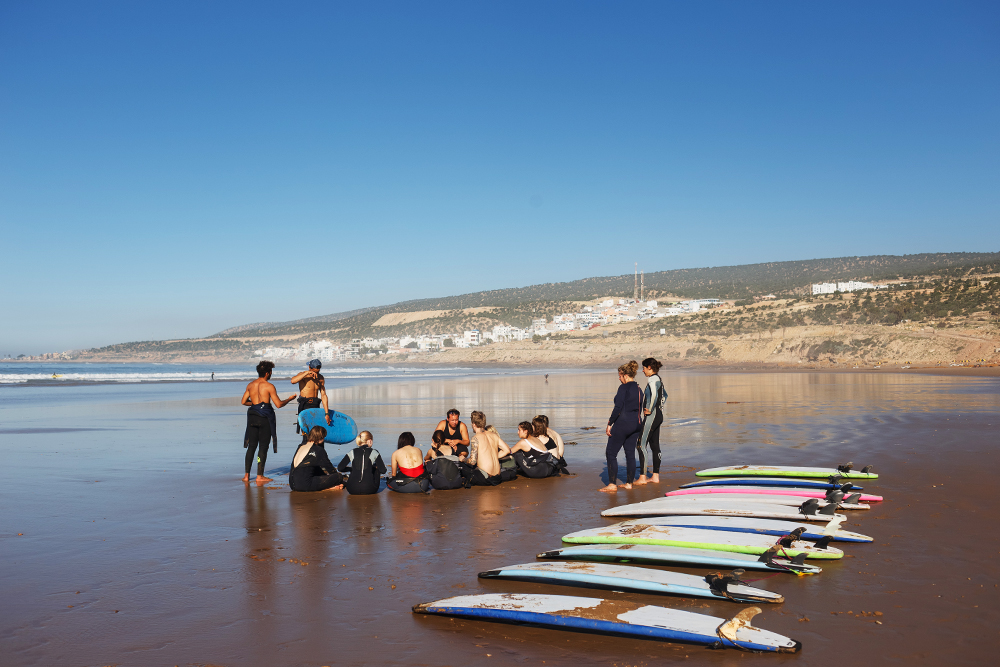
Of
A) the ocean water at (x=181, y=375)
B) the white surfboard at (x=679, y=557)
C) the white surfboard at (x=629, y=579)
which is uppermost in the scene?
the white surfboard at (x=629, y=579)

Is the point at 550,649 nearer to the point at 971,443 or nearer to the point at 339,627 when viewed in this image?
the point at 339,627

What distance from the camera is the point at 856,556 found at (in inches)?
237

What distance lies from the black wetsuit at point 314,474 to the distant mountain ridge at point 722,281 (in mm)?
85035

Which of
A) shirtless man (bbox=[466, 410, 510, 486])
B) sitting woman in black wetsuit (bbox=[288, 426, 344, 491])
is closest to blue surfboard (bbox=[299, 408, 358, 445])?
sitting woman in black wetsuit (bbox=[288, 426, 344, 491])

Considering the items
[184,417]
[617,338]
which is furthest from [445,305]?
[184,417]

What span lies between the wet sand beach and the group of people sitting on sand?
29 centimetres

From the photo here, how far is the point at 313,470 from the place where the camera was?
371 inches

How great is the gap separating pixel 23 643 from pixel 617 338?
77.1 m

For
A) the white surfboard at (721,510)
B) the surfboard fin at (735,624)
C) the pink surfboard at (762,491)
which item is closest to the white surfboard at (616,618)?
the surfboard fin at (735,624)

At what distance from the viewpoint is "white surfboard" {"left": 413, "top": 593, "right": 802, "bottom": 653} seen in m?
4.11

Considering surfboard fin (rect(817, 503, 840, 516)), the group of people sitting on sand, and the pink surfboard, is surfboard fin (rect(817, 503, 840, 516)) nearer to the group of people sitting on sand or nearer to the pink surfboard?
the pink surfboard

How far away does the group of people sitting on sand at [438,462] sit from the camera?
9.27 meters

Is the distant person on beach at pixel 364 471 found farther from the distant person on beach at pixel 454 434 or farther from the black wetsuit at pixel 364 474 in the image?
the distant person on beach at pixel 454 434

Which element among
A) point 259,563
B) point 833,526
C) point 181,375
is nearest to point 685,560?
point 833,526
